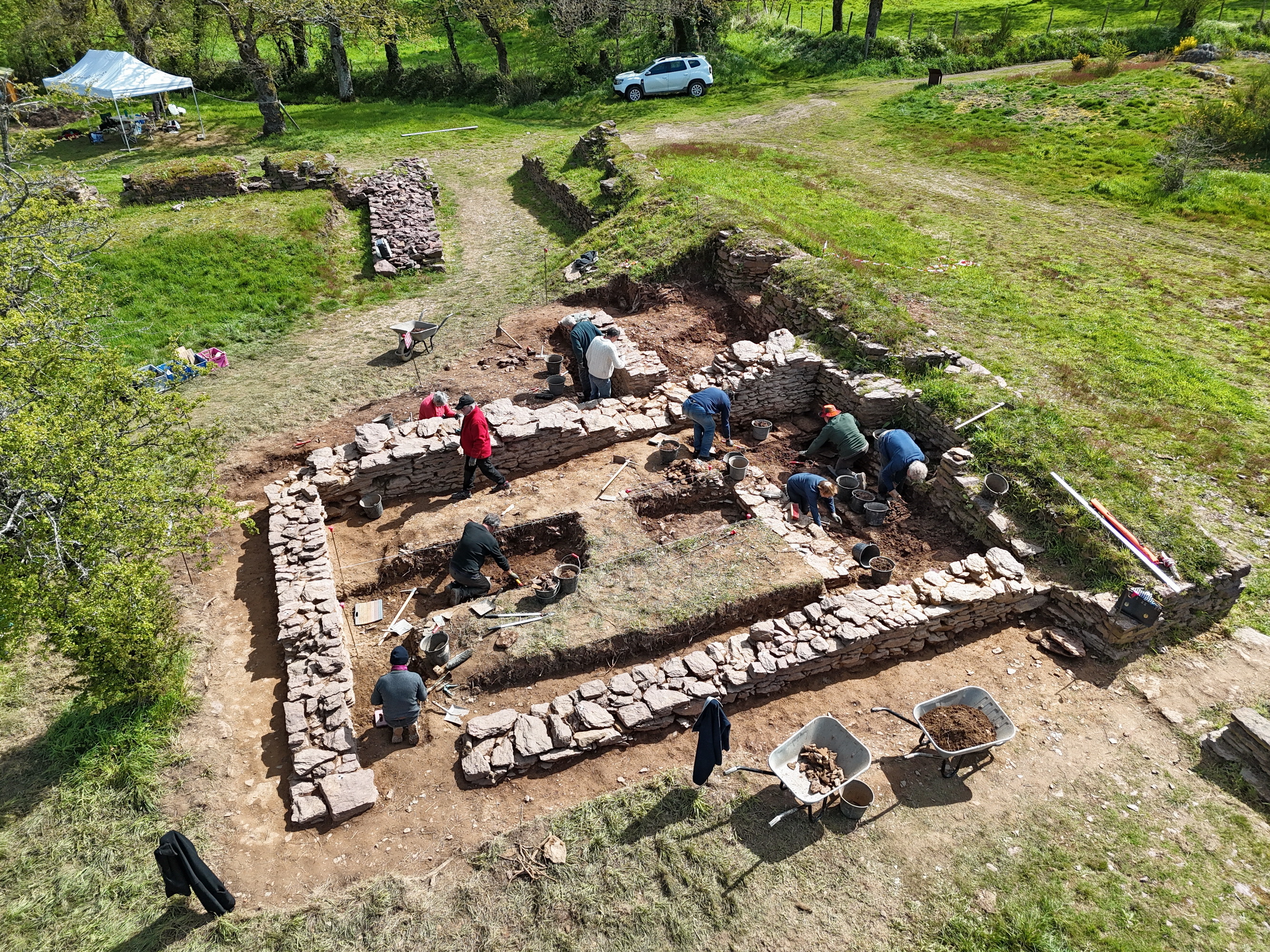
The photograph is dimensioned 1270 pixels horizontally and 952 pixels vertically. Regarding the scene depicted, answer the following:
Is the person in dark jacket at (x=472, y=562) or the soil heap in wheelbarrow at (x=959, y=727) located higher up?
the person in dark jacket at (x=472, y=562)

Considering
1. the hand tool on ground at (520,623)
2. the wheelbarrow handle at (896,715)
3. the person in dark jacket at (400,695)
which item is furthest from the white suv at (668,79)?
the wheelbarrow handle at (896,715)

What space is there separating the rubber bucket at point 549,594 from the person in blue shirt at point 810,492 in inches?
157

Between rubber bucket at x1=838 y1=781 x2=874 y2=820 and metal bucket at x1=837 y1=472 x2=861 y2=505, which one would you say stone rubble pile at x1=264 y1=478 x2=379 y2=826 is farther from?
metal bucket at x1=837 y1=472 x2=861 y2=505

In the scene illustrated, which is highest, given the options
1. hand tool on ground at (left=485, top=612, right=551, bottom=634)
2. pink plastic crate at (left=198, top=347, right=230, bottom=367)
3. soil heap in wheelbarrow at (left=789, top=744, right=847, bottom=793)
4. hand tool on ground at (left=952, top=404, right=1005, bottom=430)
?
pink plastic crate at (left=198, top=347, right=230, bottom=367)

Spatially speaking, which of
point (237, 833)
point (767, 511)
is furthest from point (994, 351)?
point (237, 833)

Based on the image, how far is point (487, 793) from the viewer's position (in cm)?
791

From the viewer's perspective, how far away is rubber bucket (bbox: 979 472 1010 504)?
11.0 metres

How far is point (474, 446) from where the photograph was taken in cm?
1150

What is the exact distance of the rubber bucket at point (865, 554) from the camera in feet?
34.7

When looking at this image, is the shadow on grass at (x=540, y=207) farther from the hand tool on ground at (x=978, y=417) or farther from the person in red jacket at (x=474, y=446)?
the hand tool on ground at (x=978, y=417)

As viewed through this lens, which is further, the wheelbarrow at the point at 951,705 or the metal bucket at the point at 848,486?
the metal bucket at the point at 848,486

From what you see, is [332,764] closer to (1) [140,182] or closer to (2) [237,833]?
(2) [237,833]

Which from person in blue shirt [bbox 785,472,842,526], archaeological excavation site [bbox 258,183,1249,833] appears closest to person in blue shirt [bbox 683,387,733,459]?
archaeological excavation site [bbox 258,183,1249,833]

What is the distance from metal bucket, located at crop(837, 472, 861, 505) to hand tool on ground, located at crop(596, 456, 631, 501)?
3540 mm
